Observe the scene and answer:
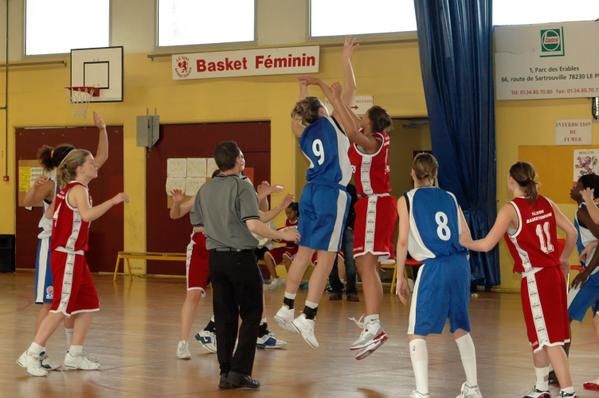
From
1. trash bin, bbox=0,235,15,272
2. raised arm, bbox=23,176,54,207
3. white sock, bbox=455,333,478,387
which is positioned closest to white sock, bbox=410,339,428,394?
white sock, bbox=455,333,478,387

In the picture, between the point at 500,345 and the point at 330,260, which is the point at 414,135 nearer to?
the point at 500,345

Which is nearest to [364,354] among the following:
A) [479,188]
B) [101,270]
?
[479,188]

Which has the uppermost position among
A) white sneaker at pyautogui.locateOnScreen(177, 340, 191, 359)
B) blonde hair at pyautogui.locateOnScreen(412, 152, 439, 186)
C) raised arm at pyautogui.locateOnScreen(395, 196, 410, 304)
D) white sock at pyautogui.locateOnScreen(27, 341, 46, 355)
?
blonde hair at pyautogui.locateOnScreen(412, 152, 439, 186)

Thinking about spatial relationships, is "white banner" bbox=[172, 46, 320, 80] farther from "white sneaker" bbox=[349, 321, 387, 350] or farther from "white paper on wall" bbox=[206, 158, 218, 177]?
"white sneaker" bbox=[349, 321, 387, 350]

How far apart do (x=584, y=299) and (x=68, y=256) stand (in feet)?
12.5

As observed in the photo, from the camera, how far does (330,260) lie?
854cm

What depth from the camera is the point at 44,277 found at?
8391 millimetres

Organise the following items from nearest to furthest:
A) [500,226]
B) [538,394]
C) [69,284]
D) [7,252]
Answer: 1. [500,226]
2. [538,394]
3. [69,284]
4. [7,252]

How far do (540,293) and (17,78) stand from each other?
14951mm

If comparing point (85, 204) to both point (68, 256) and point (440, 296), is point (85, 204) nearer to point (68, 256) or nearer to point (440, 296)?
point (68, 256)

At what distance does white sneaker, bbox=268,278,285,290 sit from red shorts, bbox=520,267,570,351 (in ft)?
31.9

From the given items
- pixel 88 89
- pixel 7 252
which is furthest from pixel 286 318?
pixel 7 252

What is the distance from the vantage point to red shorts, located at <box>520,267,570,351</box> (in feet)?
21.6

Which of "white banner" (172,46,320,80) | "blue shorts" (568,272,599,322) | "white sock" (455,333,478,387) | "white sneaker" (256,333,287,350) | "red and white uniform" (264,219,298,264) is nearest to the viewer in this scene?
"white sock" (455,333,478,387)
